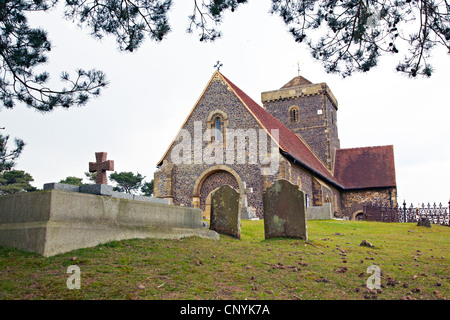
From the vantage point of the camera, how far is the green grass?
15.6ft

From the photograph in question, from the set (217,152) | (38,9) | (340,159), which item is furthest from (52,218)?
(340,159)

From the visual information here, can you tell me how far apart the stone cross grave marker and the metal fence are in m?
19.6

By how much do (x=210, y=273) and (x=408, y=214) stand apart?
819 inches

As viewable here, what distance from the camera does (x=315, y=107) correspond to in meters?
31.5

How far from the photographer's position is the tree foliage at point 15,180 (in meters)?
32.4

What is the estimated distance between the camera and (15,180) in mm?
34281

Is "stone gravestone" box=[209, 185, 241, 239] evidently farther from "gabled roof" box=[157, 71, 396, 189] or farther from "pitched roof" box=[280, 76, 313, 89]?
"pitched roof" box=[280, 76, 313, 89]

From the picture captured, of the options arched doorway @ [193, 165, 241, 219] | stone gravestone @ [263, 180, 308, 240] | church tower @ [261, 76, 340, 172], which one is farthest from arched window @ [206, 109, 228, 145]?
church tower @ [261, 76, 340, 172]

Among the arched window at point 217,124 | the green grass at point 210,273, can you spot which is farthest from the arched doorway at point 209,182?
the green grass at point 210,273

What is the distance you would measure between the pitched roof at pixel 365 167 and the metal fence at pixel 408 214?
469 centimetres

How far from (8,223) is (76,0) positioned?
4.03 meters

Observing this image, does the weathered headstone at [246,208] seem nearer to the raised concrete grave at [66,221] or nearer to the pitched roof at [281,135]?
the pitched roof at [281,135]

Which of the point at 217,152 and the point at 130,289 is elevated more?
the point at 217,152
